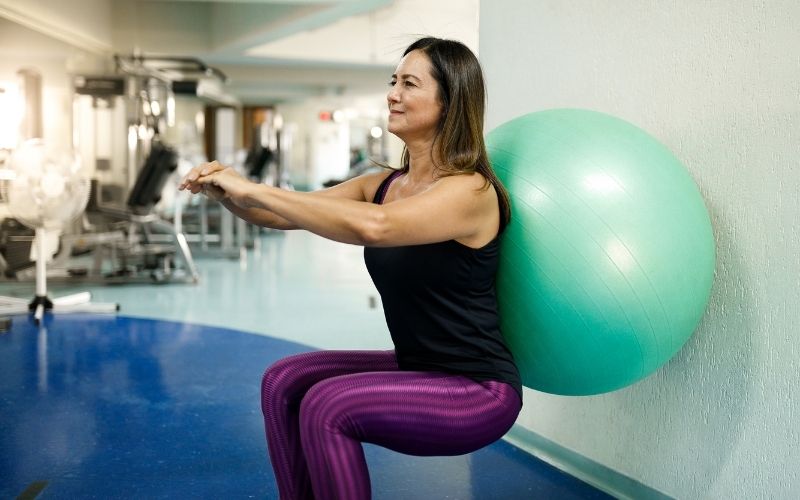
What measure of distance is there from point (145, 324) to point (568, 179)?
3.48 m

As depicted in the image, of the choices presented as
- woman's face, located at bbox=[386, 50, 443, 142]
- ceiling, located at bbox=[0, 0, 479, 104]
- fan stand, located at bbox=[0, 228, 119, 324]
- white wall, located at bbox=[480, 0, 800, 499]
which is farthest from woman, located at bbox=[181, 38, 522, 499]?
ceiling, located at bbox=[0, 0, 479, 104]

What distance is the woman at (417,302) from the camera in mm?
1413

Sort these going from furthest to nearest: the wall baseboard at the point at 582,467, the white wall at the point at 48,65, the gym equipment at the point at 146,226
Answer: the white wall at the point at 48,65 → the gym equipment at the point at 146,226 → the wall baseboard at the point at 582,467

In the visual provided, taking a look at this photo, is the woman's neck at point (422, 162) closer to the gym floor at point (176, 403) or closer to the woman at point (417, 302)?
the woman at point (417, 302)

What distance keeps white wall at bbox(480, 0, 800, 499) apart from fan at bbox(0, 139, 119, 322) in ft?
10.9

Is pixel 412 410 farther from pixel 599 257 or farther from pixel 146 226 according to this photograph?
pixel 146 226

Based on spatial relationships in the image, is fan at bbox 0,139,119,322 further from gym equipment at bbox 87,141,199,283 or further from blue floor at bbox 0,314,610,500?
gym equipment at bbox 87,141,199,283

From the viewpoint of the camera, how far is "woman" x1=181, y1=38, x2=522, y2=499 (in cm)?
141

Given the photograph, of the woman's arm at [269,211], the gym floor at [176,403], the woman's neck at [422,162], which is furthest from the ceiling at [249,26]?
the woman's neck at [422,162]

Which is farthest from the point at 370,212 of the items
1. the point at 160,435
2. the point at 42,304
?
the point at 42,304

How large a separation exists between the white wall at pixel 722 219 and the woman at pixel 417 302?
53 centimetres

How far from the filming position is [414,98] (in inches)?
62.7

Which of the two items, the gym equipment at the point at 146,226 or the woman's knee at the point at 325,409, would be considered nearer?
the woman's knee at the point at 325,409

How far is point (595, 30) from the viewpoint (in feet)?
6.99
